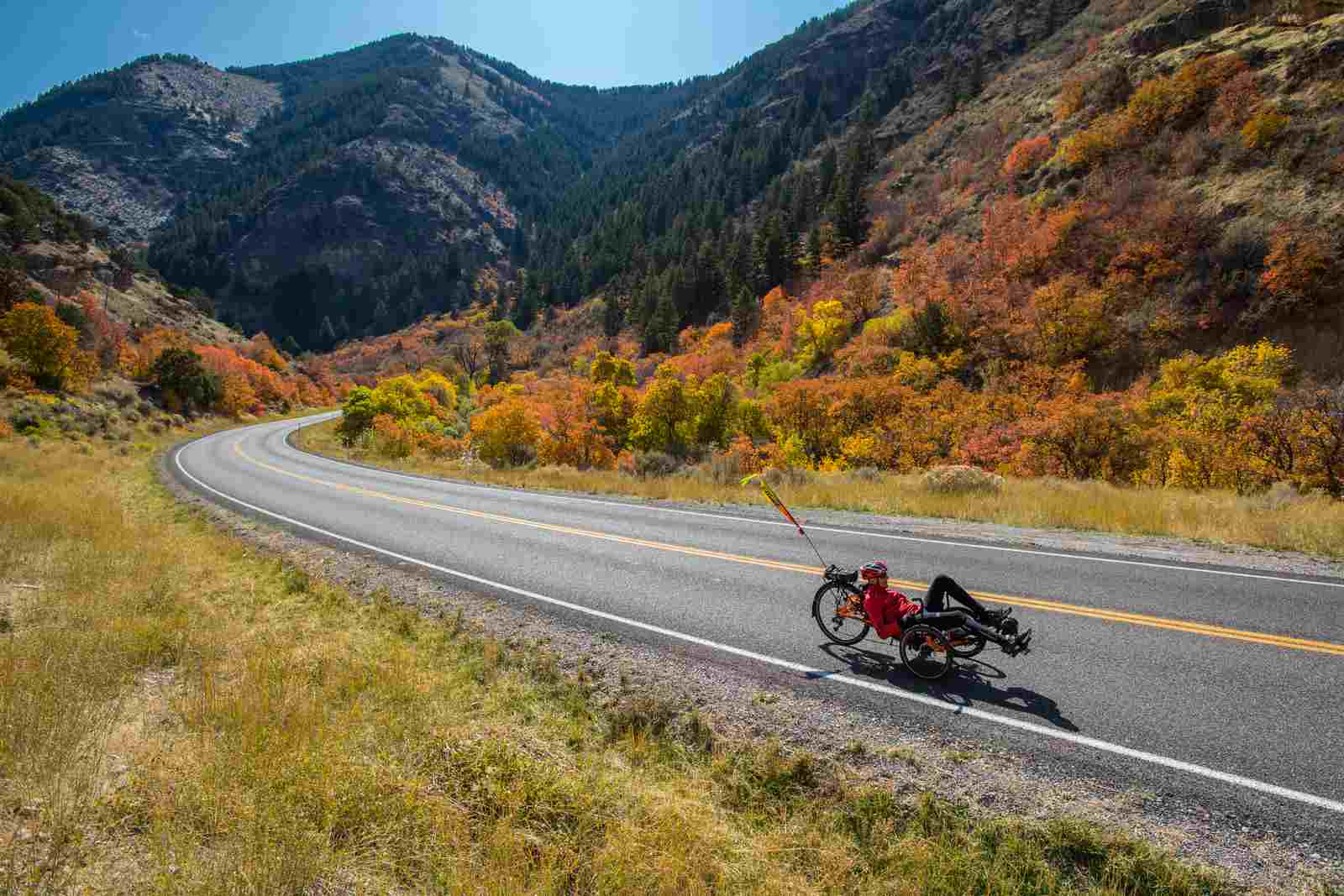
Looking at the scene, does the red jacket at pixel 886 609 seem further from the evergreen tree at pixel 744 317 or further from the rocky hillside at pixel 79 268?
the rocky hillside at pixel 79 268

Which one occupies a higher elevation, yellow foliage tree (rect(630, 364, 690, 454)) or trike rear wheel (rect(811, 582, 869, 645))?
yellow foliage tree (rect(630, 364, 690, 454))

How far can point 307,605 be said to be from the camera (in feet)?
26.9

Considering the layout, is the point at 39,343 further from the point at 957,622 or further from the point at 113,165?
the point at 113,165

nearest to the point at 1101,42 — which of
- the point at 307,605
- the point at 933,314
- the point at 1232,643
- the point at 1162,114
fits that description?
the point at 1162,114

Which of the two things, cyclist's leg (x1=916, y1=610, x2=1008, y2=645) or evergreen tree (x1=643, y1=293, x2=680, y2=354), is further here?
evergreen tree (x1=643, y1=293, x2=680, y2=354)

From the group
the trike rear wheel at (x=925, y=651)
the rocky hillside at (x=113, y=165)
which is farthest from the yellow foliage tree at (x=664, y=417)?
the rocky hillside at (x=113, y=165)

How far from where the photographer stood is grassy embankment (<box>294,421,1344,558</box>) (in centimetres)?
927

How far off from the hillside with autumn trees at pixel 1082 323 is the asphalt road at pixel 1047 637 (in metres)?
9.80

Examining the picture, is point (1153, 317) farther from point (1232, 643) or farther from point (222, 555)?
point (222, 555)

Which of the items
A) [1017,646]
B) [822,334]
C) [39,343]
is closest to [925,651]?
[1017,646]

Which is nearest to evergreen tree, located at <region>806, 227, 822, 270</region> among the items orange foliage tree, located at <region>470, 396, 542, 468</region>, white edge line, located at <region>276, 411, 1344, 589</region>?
orange foliage tree, located at <region>470, 396, 542, 468</region>

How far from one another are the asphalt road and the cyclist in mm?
461

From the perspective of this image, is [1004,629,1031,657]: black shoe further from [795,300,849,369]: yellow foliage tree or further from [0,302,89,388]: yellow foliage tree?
[0,302,89,388]: yellow foliage tree

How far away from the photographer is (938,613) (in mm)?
5164
